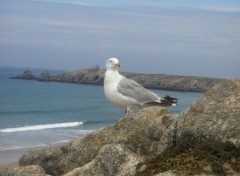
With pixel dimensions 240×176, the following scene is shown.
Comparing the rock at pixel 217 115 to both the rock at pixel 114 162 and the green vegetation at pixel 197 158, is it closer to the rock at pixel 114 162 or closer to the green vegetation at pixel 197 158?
the green vegetation at pixel 197 158

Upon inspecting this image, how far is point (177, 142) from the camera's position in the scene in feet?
24.4

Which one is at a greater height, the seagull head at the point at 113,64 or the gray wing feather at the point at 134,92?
the seagull head at the point at 113,64

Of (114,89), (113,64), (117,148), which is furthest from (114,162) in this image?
(113,64)

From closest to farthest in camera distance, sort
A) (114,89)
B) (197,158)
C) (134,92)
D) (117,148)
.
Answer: (197,158), (117,148), (114,89), (134,92)

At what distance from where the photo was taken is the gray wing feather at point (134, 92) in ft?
38.1

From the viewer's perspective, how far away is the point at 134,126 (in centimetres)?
934

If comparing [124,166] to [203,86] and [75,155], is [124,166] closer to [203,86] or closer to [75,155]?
[75,155]

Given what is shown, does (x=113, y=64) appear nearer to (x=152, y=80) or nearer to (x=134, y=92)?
(x=134, y=92)

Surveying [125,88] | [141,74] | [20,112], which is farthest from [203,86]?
[125,88]

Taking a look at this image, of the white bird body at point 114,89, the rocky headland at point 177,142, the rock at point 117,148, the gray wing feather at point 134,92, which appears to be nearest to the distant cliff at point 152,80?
the gray wing feather at point 134,92

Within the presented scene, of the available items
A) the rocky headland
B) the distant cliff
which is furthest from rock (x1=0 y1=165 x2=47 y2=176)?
the distant cliff

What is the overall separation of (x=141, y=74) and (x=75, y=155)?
15153cm

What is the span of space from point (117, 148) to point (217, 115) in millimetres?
1859

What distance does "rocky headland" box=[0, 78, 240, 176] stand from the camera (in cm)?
669
